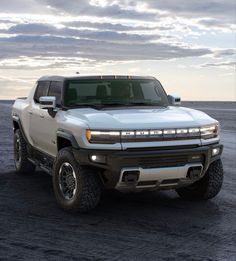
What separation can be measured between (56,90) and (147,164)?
2252 mm

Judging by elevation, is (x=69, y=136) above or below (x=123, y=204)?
above

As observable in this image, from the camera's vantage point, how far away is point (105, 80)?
7.44 meters

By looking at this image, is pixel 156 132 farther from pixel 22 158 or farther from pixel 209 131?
pixel 22 158

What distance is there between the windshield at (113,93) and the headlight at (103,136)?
1015 mm

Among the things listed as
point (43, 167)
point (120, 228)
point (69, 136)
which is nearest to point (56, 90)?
point (43, 167)

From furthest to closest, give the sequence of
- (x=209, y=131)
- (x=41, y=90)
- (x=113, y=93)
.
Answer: (x=41, y=90) < (x=113, y=93) < (x=209, y=131)

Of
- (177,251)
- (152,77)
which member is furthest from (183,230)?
(152,77)

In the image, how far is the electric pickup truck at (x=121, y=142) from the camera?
5984 mm

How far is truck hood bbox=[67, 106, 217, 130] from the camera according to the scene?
5.99 metres

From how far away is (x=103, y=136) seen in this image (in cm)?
598

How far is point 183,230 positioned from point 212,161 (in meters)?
1.21

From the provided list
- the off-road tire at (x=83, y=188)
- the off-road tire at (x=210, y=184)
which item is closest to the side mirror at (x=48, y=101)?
the off-road tire at (x=83, y=188)

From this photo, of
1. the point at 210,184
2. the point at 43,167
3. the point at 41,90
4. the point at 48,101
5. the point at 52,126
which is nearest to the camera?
the point at 48,101

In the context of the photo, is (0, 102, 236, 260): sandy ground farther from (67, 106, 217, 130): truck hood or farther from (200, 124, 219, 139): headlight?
(67, 106, 217, 130): truck hood
